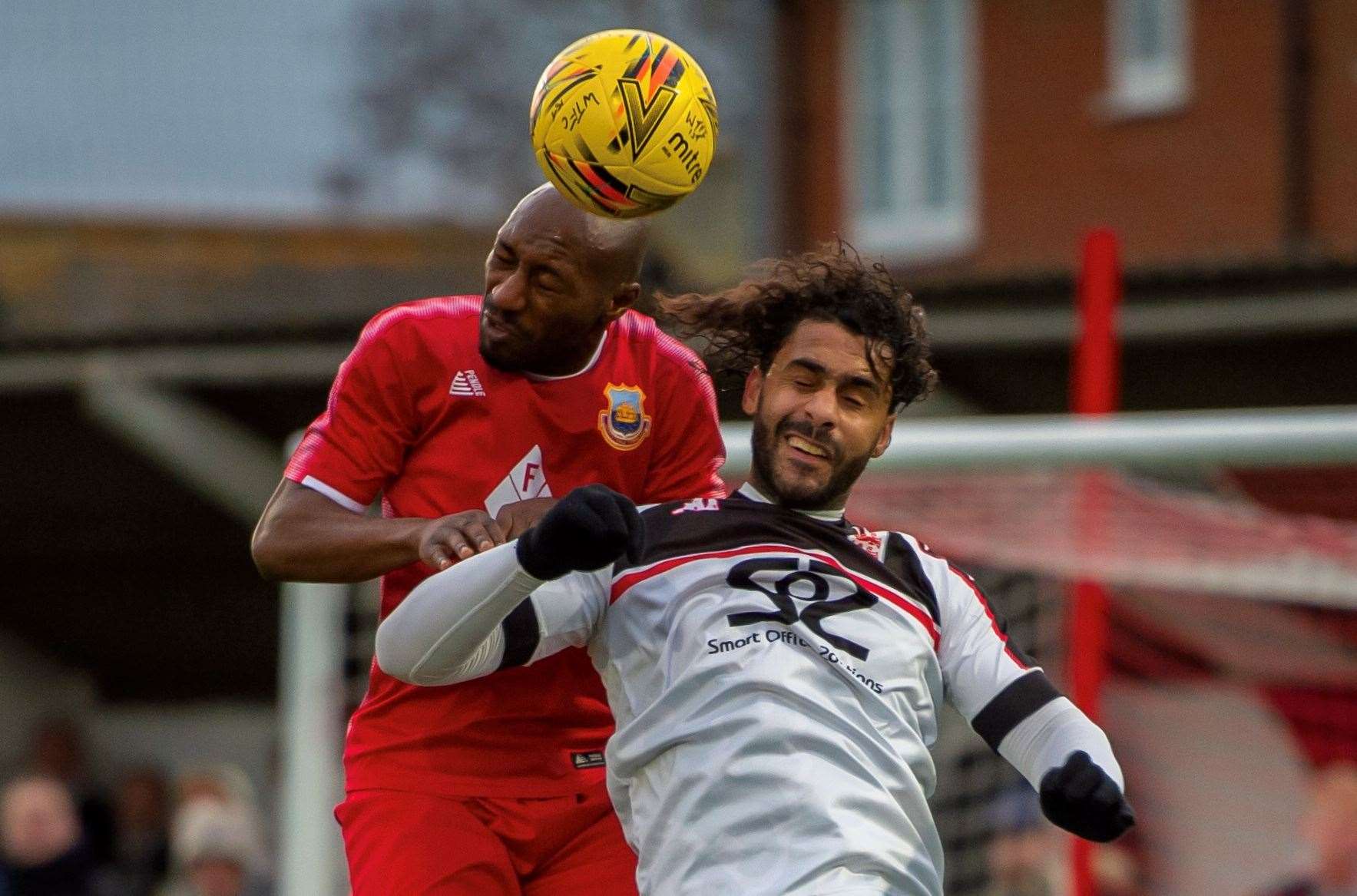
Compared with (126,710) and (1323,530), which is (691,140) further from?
(126,710)

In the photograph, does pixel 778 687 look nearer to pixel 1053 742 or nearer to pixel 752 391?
pixel 1053 742

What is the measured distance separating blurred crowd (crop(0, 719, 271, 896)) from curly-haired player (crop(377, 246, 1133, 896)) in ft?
17.6

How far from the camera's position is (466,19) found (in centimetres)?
1641

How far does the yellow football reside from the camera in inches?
142

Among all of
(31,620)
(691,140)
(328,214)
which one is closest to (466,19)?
(328,214)

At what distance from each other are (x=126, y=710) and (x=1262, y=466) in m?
8.42

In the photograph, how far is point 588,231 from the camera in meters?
3.71

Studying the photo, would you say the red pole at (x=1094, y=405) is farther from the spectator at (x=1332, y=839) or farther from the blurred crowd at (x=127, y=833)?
the blurred crowd at (x=127, y=833)

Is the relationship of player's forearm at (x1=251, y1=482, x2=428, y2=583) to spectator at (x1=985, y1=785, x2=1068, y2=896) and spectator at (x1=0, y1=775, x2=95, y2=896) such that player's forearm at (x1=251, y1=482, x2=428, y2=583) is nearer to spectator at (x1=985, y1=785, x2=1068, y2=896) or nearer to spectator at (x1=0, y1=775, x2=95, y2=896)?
spectator at (x1=985, y1=785, x2=1068, y2=896)

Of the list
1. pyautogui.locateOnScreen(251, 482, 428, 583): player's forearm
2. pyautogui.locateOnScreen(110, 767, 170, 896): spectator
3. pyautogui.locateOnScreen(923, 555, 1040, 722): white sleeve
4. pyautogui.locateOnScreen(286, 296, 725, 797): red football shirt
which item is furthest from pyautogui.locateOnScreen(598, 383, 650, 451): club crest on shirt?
pyautogui.locateOnScreen(110, 767, 170, 896): spectator

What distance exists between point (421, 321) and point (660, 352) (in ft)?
1.46

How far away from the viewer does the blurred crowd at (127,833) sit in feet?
28.1

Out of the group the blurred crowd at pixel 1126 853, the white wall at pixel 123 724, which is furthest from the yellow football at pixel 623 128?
the white wall at pixel 123 724

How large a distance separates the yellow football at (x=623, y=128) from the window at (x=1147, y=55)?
11.4 m
